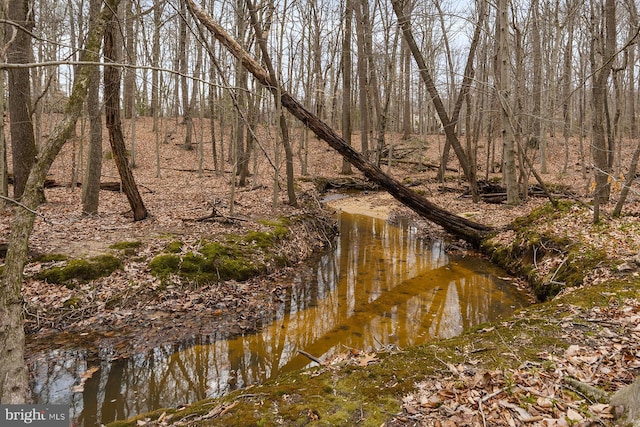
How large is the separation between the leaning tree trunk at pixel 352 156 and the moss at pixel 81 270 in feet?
18.6

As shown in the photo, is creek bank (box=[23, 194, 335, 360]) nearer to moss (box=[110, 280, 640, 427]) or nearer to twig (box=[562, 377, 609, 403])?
moss (box=[110, 280, 640, 427])

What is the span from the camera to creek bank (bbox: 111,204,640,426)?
105 inches

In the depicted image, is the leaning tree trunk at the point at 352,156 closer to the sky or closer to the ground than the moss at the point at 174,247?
closer to the sky

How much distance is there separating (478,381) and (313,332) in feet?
11.2

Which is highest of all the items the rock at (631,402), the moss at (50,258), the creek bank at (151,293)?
the moss at (50,258)

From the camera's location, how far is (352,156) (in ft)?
33.0

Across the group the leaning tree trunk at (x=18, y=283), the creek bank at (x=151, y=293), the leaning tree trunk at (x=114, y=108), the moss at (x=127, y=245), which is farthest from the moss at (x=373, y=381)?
the leaning tree trunk at (x=114, y=108)

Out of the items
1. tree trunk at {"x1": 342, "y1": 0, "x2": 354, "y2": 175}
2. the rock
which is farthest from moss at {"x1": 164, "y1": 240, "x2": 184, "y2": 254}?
tree trunk at {"x1": 342, "y1": 0, "x2": 354, "y2": 175}

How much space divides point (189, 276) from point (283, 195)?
773 centimetres

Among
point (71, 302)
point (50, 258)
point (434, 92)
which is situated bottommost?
point (71, 302)

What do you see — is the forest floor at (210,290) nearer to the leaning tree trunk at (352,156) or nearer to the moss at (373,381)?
the moss at (373,381)

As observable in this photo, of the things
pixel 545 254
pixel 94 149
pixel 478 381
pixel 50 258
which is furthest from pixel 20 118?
pixel 545 254

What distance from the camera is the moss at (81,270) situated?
6074mm

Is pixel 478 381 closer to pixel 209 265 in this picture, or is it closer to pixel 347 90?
pixel 209 265
